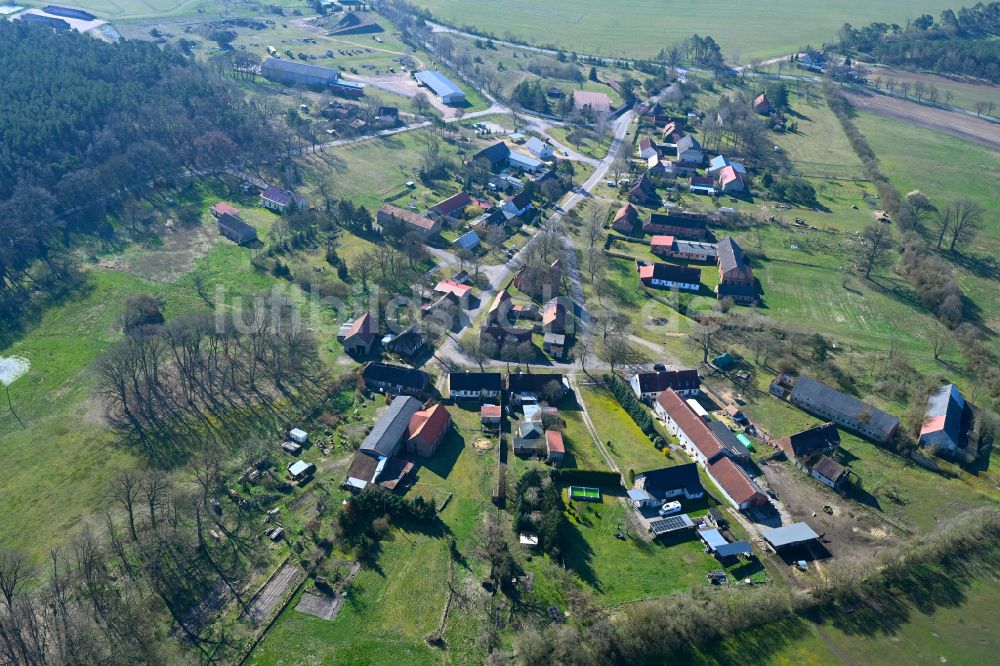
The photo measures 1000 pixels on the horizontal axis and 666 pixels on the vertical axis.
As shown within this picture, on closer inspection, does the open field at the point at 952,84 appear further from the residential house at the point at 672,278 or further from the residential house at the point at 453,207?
the residential house at the point at 453,207

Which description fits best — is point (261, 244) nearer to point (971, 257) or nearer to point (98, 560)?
point (98, 560)

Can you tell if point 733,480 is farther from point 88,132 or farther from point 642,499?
point 88,132

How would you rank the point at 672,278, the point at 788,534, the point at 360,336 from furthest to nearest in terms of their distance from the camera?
1. the point at 672,278
2. the point at 360,336
3. the point at 788,534

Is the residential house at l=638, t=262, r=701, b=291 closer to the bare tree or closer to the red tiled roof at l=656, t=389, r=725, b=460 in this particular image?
the bare tree

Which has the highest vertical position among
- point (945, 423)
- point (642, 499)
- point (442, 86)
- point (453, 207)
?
point (442, 86)

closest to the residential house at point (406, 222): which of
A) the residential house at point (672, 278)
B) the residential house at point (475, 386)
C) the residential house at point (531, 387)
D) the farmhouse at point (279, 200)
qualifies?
the farmhouse at point (279, 200)

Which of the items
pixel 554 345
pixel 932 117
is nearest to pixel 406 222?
Answer: pixel 554 345
